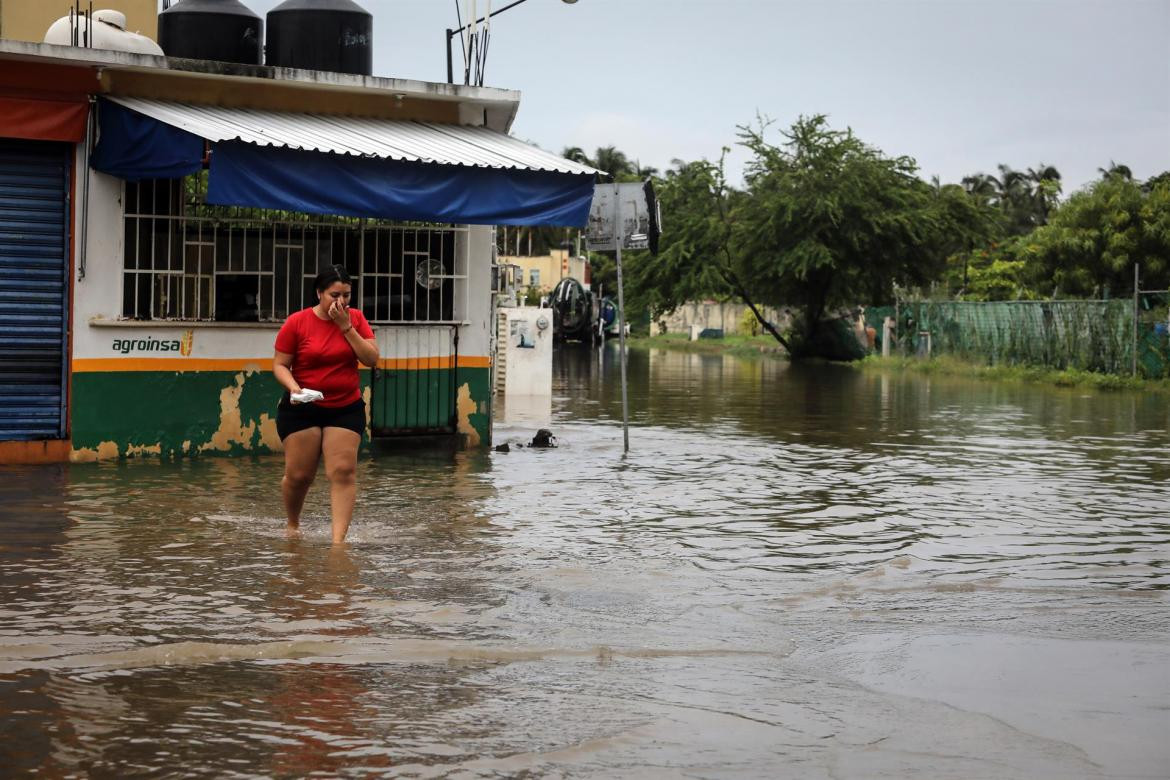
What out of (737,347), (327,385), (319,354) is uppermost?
(737,347)

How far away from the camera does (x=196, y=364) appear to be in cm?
1426

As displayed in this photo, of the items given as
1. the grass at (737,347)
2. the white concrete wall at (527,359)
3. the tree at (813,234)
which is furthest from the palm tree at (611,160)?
the white concrete wall at (527,359)

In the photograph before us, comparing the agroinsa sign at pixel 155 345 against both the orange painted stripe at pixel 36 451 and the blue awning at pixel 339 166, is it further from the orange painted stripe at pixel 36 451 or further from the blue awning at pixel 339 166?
the blue awning at pixel 339 166

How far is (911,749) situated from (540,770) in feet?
4.40

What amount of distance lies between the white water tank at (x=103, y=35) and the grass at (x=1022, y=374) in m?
22.4

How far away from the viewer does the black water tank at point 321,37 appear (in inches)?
623

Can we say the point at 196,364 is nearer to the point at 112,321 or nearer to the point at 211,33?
the point at 112,321

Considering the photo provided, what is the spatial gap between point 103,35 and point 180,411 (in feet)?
12.4

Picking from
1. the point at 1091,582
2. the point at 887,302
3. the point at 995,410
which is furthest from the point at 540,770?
the point at 887,302

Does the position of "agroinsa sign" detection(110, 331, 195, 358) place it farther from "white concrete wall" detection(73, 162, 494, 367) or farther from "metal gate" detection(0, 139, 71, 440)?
"metal gate" detection(0, 139, 71, 440)

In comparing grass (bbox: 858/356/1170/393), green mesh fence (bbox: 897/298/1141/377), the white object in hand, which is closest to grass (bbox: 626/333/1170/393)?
grass (bbox: 858/356/1170/393)

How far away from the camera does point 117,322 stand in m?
13.7

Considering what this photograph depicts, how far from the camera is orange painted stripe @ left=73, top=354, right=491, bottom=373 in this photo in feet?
45.1

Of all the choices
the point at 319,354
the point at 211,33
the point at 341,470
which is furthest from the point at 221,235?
the point at 341,470
